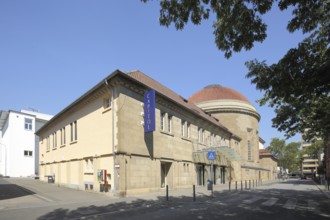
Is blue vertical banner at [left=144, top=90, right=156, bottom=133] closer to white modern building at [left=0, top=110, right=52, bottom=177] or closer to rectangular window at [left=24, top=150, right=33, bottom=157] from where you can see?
white modern building at [left=0, top=110, right=52, bottom=177]

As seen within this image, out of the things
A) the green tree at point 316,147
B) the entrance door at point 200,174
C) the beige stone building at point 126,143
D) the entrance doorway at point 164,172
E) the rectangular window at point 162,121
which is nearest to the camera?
the beige stone building at point 126,143

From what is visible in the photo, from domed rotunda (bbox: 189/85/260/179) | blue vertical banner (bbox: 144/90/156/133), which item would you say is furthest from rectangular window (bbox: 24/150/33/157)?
blue vertical banner (bbox: 144/90/156/133)

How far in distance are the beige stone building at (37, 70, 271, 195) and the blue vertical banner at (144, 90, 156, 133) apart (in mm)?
632

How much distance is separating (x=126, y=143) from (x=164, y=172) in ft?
22.8

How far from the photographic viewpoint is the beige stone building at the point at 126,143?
66.3ft

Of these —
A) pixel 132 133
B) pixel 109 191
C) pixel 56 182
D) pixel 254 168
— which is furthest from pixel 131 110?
pixel 254 168

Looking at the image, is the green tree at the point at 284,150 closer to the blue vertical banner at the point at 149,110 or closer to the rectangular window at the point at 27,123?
the rectangular window at the point at 27,123

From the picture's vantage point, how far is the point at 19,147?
163 ft

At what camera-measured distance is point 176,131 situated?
27.4m

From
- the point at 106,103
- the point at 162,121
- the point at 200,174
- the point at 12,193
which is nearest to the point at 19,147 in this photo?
the point at 200,174

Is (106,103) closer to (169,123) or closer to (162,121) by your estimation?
(162,121)

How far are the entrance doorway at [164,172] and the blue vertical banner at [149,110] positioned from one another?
526cm

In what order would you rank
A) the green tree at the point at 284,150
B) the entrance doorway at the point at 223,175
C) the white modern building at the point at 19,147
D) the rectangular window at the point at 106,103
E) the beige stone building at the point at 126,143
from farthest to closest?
1. the green tree at the point at 284,150
2. the white modern building at the point at 19,147
3. the entrance doorway at the point at 223,175
4. the rectangular window at the point at 106,103
5. the beige stone building at the point at 126,143

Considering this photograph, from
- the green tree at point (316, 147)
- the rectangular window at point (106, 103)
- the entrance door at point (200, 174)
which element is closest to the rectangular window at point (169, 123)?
the rectangular window at point (106, 103)
